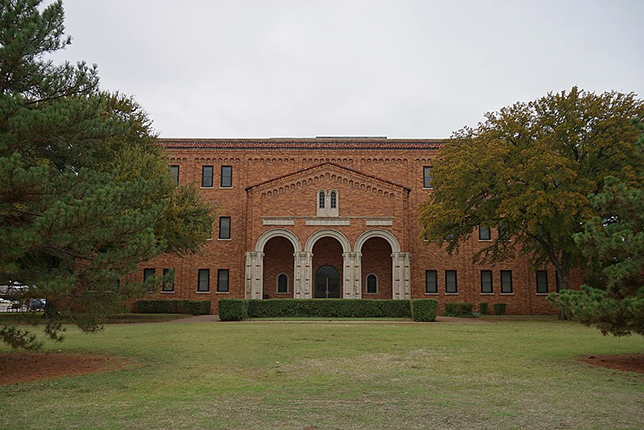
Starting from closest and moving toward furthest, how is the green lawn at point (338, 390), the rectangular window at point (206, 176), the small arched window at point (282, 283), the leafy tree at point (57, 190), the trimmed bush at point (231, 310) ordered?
the green lawn at point (338, 390), the leafy tree at point (57, 190), the trimmed bush at point (231, 310), the small arched window at point (282, 283), the rectangular window at point (206, 176)

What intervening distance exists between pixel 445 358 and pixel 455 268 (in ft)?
89.3

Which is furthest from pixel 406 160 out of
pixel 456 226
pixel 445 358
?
pixel 445 358

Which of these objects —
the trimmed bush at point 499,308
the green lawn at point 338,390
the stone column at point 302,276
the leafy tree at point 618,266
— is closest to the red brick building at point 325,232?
the stone column at point 302,276

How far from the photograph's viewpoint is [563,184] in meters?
25.3

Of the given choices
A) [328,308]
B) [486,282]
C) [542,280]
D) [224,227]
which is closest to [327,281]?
[224,227]


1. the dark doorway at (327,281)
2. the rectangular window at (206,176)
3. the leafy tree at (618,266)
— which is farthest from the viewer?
the rectangular window at (206,176)

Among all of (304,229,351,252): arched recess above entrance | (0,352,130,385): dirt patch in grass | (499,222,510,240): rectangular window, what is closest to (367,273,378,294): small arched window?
(304,229,351,252): arched recess above entrance

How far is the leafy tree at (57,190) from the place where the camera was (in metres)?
9.50

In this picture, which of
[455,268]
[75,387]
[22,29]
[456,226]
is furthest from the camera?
[455,268]

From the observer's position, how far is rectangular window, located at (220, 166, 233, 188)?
40.6 m

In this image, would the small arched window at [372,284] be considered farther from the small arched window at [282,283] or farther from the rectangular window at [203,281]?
the rectangular window at [203,281]

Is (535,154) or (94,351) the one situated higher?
Result: (535,154)

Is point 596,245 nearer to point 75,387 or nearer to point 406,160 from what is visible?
point 75,387

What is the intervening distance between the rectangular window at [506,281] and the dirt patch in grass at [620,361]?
26.3m
